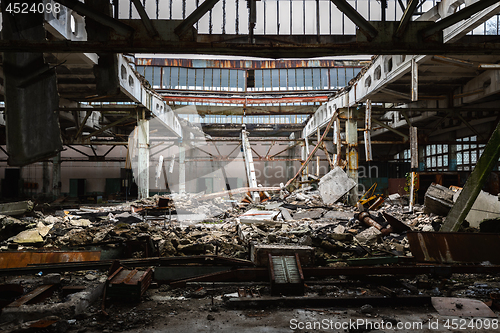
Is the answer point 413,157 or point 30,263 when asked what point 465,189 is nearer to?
point 413,157

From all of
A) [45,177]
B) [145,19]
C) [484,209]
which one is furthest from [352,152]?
[45,177]

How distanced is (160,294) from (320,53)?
381 centimetres

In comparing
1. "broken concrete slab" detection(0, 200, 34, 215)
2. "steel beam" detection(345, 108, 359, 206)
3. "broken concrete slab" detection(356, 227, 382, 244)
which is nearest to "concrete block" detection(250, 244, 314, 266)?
"broken concrete slab" detection(356, 227, 382, 244)

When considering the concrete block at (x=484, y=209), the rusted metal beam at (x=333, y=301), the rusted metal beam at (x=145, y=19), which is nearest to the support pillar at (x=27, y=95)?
the rusted metal beam at (x=145, y=19)

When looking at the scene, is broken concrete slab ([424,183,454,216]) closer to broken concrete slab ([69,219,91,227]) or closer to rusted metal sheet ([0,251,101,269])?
rusted metal sheet ([0,251,101,269])

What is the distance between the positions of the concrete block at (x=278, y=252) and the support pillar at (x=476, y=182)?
3179 millimetres

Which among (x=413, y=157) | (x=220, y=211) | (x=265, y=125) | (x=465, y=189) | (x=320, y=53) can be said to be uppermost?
(x=265, y=125)

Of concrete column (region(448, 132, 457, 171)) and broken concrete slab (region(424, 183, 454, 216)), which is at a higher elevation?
concrete column (region(448, 132, 457, 171))

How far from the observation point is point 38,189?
2347cm

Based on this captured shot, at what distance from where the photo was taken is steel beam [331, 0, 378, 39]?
3.80 metres

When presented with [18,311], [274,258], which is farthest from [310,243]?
[18,311]

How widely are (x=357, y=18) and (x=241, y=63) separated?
18.7 meters

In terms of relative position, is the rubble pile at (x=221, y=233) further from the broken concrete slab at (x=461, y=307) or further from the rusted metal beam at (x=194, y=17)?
the rusted metal beam at (x=194, y=17)

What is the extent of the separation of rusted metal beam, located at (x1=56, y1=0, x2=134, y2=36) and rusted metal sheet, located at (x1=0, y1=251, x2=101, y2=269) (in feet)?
11.2
